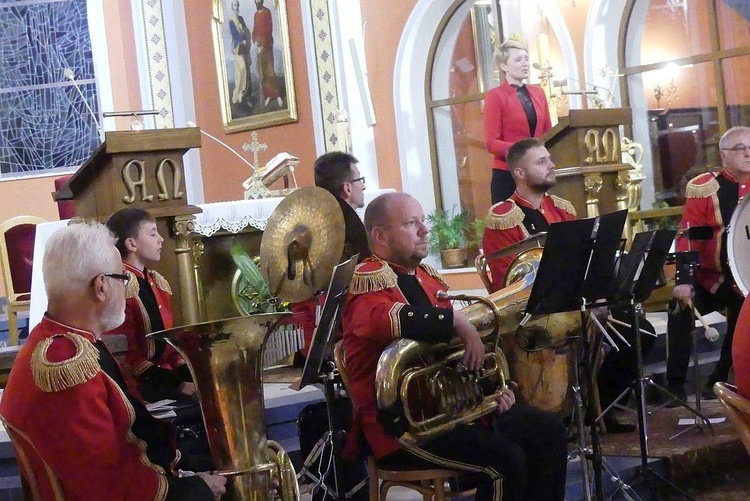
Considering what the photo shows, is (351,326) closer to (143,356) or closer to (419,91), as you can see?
(143,356)

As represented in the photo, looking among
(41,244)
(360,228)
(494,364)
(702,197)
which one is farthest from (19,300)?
(494,364)

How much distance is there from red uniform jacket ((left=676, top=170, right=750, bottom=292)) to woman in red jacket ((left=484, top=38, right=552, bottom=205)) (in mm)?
1156

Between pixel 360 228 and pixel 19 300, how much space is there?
15.5 ft

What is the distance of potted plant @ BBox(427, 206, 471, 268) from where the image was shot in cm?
1205

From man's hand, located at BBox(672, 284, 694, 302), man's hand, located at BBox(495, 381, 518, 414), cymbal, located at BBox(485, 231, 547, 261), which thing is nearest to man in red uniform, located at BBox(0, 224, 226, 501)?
man's hand, located at BBox(495, 381, 518, 414)

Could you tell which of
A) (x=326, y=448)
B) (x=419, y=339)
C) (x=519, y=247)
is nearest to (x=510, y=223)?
(x=519, y=247)

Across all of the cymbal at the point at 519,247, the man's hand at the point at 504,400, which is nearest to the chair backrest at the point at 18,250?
the cymbal at the point at 519,247

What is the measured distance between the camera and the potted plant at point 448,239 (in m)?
12.0

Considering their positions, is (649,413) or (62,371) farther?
(649,413)

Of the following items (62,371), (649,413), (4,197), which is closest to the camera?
(62,371)

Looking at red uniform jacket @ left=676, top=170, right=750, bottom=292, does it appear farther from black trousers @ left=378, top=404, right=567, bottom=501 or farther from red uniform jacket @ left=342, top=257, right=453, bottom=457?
red uniform jacket @ left=342, top=257, right=453, bottom=457

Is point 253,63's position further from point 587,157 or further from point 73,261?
point 73,261

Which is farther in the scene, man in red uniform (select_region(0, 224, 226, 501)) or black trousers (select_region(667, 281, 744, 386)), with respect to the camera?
black trousers (select_region(667, 281, 744, 386))

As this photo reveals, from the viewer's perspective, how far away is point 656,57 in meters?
10.8
